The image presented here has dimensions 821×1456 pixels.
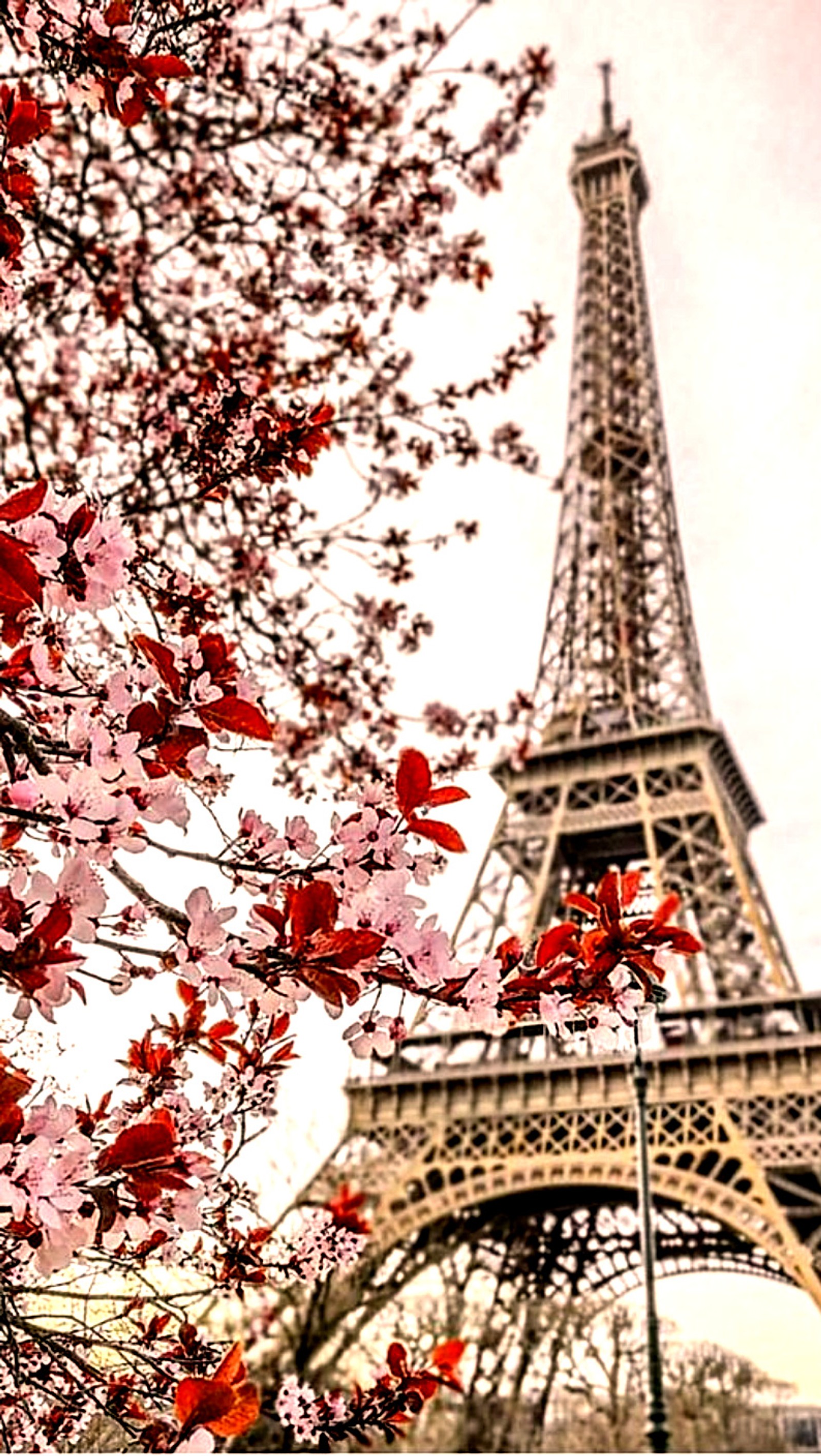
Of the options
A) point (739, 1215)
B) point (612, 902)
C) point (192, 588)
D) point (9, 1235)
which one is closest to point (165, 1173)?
point (9, 1235)

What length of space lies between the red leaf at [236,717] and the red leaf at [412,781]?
0.34 feet

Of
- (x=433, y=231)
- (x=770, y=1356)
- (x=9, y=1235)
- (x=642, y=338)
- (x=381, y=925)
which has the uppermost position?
(x=642, y=338)

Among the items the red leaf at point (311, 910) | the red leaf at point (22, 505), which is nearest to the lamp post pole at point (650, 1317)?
the red leaf at point (311, 910)

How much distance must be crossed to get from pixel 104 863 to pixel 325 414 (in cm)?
70

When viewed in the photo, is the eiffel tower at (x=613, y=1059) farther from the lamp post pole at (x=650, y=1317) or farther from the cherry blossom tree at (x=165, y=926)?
the cherry blossom tree at (x=165, y=926)

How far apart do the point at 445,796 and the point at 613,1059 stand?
1163 cm

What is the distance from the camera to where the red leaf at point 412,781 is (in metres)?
1.01

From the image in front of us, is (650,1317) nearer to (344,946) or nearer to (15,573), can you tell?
(344,946)

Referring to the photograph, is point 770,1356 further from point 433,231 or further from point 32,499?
point 32,499

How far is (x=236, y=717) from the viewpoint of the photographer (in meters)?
0.97

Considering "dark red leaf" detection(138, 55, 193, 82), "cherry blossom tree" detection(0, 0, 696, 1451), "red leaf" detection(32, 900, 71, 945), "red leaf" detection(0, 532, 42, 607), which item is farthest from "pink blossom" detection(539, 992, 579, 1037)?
"dark red leaf" detection(138, 55, 193, 82)

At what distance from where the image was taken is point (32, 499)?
89 cm

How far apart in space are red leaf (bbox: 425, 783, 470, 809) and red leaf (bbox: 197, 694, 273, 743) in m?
0.14

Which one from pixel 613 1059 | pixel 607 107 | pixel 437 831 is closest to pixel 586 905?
pixel 437 831
